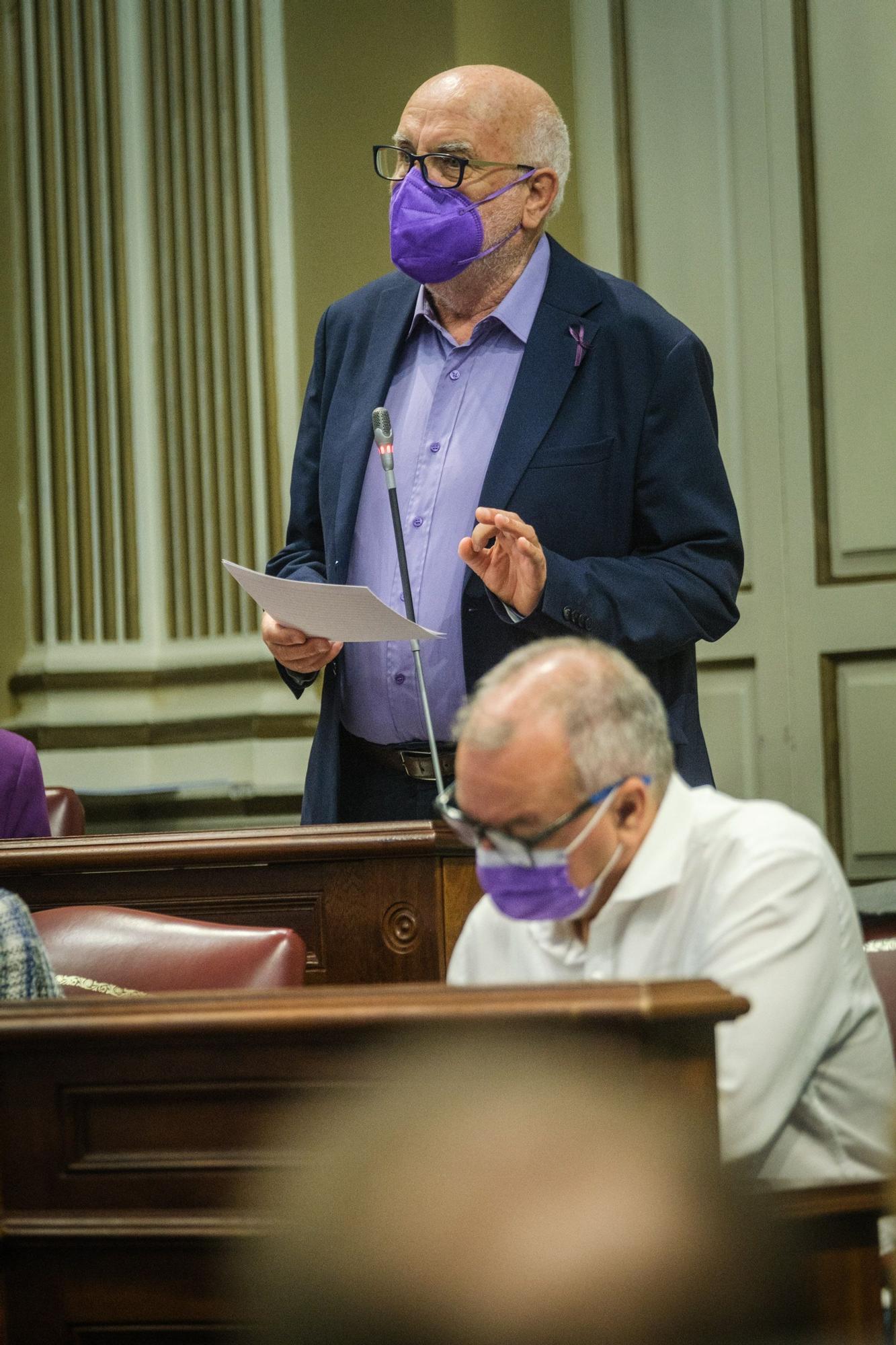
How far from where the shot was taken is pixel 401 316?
2945 mm

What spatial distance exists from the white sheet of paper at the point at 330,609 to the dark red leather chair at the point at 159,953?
45 cm

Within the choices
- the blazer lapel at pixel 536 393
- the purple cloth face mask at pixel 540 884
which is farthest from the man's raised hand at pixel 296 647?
the purple cloth face mask at pixel 540 884

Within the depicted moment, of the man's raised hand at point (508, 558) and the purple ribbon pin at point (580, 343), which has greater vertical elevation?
the purple ribbon pin at point (580, 343)

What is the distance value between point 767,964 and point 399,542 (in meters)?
1.14

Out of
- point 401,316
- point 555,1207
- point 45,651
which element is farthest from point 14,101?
point 555,1207

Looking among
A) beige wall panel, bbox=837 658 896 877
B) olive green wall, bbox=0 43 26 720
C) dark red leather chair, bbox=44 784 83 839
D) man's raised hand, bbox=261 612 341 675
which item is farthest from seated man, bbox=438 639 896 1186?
olive green wall, bbox=0 43 26 720

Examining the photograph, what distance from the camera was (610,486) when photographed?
108 inches

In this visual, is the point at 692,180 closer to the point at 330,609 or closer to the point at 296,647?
the point at 296,647

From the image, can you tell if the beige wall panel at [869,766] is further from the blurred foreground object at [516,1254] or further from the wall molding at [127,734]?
the blurred foreground object at [516,1254]

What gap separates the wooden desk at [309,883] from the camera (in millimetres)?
2494

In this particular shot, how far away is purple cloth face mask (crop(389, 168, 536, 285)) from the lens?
8.95ft

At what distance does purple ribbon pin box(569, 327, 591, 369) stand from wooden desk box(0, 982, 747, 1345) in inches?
61.8

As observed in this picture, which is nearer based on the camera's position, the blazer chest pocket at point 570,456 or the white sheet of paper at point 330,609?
the white sheet of paper at point 330,609

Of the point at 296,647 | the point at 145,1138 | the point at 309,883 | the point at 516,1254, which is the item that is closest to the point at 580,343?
the point at 296,647
